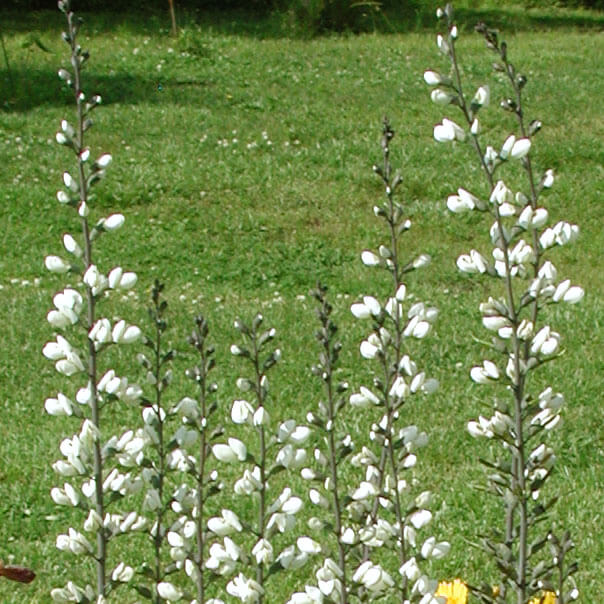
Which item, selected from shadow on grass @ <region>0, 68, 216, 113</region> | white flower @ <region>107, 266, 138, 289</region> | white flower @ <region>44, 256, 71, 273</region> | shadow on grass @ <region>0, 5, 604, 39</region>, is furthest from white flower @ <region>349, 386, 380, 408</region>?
shadow on grass @ <region>0, 5, 604, 39</region>

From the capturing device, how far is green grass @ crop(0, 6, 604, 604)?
548 centimetres

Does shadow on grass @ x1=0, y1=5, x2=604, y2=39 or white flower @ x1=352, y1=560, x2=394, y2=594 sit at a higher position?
white flower @ x1=352, y1=560, x2=394, y2=594

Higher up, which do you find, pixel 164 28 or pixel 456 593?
pixel 456 593

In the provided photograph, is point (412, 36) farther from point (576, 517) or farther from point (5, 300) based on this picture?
point (576, 517)

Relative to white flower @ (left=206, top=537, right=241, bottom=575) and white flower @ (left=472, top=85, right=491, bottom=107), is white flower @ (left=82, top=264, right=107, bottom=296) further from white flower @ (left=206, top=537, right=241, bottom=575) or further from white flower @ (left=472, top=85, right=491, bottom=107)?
white flower @ (left=472, top=85, right=491, bottom=107)

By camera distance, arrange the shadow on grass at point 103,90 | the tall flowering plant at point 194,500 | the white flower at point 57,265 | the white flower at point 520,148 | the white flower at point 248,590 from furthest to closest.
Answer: the shadow on grass at point 103,90
the white flower at point 57,265
the white flower at point 520,148
the tall flowering plant at point 194,500
the white flower at point 248,590

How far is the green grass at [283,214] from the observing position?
18.0ft

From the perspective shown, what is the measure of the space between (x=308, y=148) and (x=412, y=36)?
6864 mm

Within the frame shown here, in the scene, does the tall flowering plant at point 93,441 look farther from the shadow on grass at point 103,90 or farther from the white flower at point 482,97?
the shadow on grass at point 103,90

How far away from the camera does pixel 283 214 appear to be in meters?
9.98

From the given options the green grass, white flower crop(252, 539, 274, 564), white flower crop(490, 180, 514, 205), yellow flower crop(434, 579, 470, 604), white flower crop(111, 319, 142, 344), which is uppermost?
white flower crop(490, 180, 514, 205)

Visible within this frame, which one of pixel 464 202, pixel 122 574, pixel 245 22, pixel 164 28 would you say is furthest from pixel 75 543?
pixel 245 22

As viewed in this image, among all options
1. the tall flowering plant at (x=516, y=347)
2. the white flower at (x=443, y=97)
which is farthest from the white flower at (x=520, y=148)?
the white flower at (x=443, y=97)

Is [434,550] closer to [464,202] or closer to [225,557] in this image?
[225,557]
